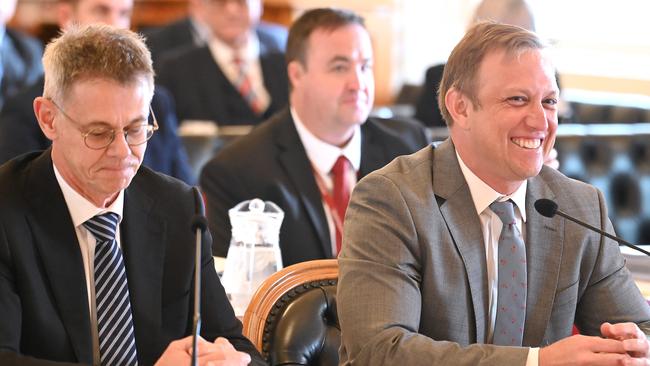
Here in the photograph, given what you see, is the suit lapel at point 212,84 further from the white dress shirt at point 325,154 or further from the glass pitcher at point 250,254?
the glass pitcher at point 250,254

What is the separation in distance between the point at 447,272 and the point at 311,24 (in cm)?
205

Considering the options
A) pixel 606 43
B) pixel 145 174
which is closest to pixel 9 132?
pixel 145 174

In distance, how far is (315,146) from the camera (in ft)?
13.3

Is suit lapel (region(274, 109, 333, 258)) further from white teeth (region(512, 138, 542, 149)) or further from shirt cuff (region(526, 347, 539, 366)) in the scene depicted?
shirt cuff (region(526, 347, 539, 366))

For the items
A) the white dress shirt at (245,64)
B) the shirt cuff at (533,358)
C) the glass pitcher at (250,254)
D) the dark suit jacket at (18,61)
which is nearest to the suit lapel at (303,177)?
the glass pitcher at (250,254)

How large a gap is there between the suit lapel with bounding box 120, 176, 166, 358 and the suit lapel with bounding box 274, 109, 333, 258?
52.3 inches

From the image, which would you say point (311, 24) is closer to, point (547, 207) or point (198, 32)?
point (547, 207)

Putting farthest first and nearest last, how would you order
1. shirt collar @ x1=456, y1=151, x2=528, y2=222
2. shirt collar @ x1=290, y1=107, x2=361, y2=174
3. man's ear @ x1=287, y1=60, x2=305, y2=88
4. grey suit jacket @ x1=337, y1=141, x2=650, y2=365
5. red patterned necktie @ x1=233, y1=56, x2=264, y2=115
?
red patterned necktie @ x1=233, y1=56, x2=264, y2=115 < man's ear @ x1=287, y1=60, x2=305, y2=88 < shirt collar @ x1=290, y1=107, x2=361, y2=174 < shirt collar @ x1=456, y1=151, x2=528, y2=222 < grey suit jacket @ x1=337, y1=141, x2=650, y2=365

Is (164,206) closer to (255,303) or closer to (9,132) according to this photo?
(255,303)

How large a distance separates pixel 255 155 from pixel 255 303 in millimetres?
1422

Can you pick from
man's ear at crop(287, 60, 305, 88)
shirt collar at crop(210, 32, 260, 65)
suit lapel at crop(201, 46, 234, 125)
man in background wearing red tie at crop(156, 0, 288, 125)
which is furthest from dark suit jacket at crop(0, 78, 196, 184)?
shirt collar at crop(210, 32, 260, 65)

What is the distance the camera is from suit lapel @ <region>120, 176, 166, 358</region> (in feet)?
7.90

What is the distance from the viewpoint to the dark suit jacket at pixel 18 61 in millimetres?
7926

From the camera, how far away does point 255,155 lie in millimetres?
3893
